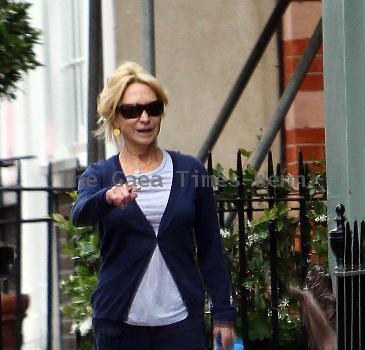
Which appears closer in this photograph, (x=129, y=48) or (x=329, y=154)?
(x=329, y=154)

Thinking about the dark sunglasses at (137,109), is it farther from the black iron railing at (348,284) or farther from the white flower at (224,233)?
the white flower at (224,233)

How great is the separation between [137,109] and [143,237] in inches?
19.3

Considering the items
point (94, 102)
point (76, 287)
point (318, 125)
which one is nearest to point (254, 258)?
point (76, 287)

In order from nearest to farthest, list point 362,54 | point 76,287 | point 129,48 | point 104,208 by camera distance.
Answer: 1. point 104,208
2. point 362,54
3. point 76,287
4. point 129,48

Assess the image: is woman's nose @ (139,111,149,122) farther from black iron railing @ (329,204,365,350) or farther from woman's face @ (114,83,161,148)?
black iron railing @ (329,204,365,350)

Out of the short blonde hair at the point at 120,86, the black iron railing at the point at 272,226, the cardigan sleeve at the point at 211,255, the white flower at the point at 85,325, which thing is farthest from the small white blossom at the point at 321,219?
the short blonde hair at the point at 120,86

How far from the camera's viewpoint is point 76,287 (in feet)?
21.0

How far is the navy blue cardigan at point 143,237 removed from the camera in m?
4.48

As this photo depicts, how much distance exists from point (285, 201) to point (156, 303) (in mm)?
2149

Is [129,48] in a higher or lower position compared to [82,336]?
higher

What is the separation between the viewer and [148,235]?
4.50m

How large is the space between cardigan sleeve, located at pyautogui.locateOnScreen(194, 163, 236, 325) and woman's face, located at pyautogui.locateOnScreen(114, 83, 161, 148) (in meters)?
0.24

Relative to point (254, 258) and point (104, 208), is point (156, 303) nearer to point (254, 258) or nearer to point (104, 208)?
point (104, 208)

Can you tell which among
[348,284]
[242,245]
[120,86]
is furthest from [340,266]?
[242,245]
